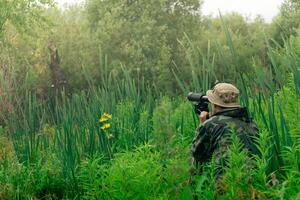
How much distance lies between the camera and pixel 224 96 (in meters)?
4.70

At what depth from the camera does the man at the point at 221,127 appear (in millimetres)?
4266

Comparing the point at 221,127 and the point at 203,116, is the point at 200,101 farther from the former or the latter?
the point at 221,127

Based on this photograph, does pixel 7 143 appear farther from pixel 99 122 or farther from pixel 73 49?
pixel 73 49

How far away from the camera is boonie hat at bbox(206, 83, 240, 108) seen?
470 cm

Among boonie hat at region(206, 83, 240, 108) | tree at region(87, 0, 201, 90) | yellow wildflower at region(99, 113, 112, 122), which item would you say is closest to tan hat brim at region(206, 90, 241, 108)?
A: boonie hat at region(206, 83, 240, 108)

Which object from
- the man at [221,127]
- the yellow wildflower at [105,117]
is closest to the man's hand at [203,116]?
the man at [221,127]

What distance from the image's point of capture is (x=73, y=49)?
3791 centimetres

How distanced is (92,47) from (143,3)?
4.54 meters

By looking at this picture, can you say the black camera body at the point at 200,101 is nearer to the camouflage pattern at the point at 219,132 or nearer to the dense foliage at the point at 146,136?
the dense foliage at the point at 146,136

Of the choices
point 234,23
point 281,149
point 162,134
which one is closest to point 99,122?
point 162,134

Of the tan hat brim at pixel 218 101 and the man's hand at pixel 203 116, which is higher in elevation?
the tan hat brim at pixel 218 101

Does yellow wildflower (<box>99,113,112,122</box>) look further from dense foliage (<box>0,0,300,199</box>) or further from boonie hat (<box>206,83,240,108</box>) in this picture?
boonie hat (<box>206,83,240,108</box>)

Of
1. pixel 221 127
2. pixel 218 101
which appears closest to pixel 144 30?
pixel 218 101

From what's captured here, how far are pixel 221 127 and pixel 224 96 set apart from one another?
0.39 metres
